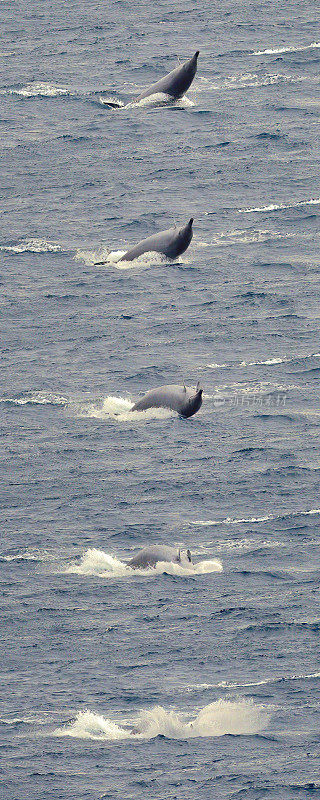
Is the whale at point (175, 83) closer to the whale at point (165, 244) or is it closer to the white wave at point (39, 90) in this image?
the white wave at point (39, 90)

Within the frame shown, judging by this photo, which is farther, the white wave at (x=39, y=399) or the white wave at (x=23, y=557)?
the white wave at (x=39, y=399)

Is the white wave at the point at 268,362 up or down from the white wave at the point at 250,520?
up

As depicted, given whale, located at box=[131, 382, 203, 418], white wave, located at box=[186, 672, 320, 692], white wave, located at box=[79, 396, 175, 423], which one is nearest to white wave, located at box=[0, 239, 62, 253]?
white wave, located at box=[79, 396, 175, 423]

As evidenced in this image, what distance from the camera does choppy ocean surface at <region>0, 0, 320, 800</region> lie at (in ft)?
144

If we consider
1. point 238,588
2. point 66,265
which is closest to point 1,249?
point 66,265

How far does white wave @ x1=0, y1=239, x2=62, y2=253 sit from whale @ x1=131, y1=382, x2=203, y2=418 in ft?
46.6

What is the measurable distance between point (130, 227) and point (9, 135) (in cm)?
1335

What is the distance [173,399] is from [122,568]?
30.6 ft

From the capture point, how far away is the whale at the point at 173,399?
58.9m

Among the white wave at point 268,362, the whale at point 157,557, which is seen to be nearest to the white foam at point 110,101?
the white wave at point 268,362

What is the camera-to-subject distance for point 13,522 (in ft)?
177

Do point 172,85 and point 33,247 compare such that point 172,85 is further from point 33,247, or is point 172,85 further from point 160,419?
point 160,419

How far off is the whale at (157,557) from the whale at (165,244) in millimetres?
17853

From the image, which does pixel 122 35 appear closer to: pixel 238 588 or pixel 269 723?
pixel 238 588
